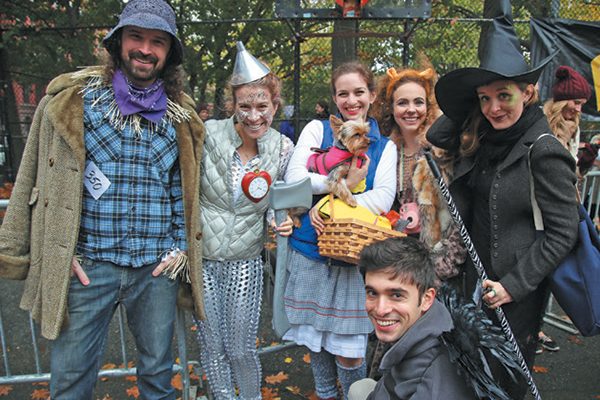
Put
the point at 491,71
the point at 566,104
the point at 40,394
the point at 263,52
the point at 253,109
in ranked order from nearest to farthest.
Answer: the point at 491,71, the point at 253,109, the point at 566,104, the point at 40,394, the point at 263,52

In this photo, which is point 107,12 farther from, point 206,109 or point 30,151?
point 30,151

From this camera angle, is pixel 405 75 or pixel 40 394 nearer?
pixel 405 75

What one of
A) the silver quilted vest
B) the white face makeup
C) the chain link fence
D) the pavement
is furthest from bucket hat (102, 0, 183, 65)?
the chain link fence

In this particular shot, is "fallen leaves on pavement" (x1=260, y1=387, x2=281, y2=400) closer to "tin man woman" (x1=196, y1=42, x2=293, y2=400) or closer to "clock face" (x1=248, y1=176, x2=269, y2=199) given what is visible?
"tin man woman" (x1=196, y1=42, x2=293, y2=400)

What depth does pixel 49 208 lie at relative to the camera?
211 centimetres

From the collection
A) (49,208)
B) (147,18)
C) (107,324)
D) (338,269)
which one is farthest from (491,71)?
(107,324)

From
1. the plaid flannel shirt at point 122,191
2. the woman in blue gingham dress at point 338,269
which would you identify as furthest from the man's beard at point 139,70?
the woman in blue gingham dress at point 338,269

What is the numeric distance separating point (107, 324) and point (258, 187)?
103 cm

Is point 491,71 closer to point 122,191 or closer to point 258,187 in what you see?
point 258,187

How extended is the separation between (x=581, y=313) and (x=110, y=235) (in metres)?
2.20

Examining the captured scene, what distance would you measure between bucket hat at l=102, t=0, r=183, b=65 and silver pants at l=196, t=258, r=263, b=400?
1.23 meters

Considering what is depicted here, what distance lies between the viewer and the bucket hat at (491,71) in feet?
6.75

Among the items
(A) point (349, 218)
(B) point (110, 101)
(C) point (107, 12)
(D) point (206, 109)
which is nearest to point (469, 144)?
(A) point (349, 218)

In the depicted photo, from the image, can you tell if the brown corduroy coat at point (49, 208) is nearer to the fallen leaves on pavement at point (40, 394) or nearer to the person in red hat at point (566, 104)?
the fallen leaves on pavement at point (40, 394)
